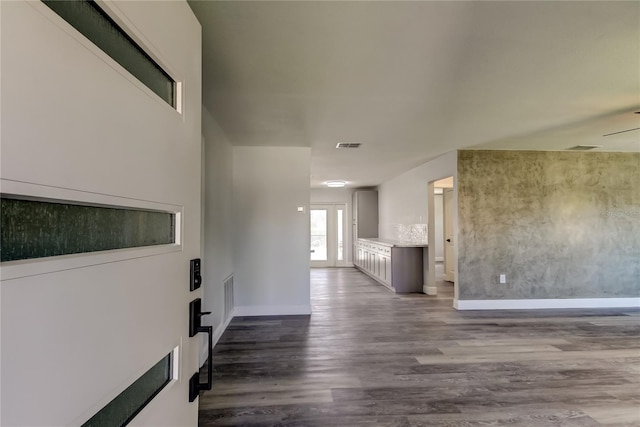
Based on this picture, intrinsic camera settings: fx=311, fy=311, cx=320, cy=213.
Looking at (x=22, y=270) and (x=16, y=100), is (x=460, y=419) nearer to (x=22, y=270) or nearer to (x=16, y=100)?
(x=22, y=270)

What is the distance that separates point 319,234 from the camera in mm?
9648

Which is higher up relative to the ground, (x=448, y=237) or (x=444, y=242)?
(x=448, y=237)

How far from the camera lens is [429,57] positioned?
80.7 inches

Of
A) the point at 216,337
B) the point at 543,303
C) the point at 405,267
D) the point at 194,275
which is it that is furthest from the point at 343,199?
the point at 194,275

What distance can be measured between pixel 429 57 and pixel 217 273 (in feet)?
9.34

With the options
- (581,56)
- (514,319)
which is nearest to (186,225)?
(581,56)

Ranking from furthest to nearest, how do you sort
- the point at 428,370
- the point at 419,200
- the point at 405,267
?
1. the point at 419,200
2. the point at 405,267
3. the point at 428,370

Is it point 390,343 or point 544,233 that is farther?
point 544,233

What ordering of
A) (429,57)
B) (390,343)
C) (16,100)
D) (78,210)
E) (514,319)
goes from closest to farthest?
(16,100) → (78,210) → (429,57) → (390,343) → (514,319)

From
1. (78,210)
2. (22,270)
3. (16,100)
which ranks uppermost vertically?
(16,100)

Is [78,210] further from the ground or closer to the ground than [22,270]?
further from the ground

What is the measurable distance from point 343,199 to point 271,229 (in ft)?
17.8

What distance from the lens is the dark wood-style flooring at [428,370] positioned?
7.03 ft

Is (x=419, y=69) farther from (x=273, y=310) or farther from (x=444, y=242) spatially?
(x=444, y=242)
